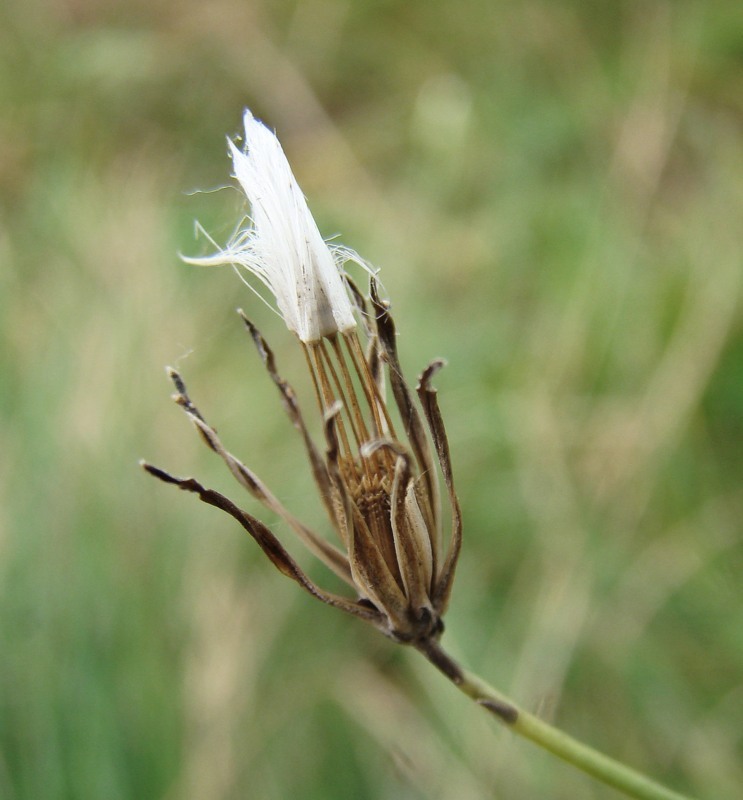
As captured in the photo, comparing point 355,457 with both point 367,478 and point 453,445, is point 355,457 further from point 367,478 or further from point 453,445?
point 453,445

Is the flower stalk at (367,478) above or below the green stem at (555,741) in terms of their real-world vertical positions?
above

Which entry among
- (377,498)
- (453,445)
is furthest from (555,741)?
(453,445)

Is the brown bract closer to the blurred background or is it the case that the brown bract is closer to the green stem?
the green stem

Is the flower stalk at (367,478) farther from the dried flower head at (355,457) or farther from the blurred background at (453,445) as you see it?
the blurred background at (453,445)

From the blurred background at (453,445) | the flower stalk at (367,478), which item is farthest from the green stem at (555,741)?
the blurred background at (453,445)

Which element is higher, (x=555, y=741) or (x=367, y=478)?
(x=367, y=478)

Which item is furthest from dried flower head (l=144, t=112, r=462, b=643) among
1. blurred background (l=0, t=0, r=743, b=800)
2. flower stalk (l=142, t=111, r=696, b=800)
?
blurred background (l=0, t=0, r=743, b=800)
